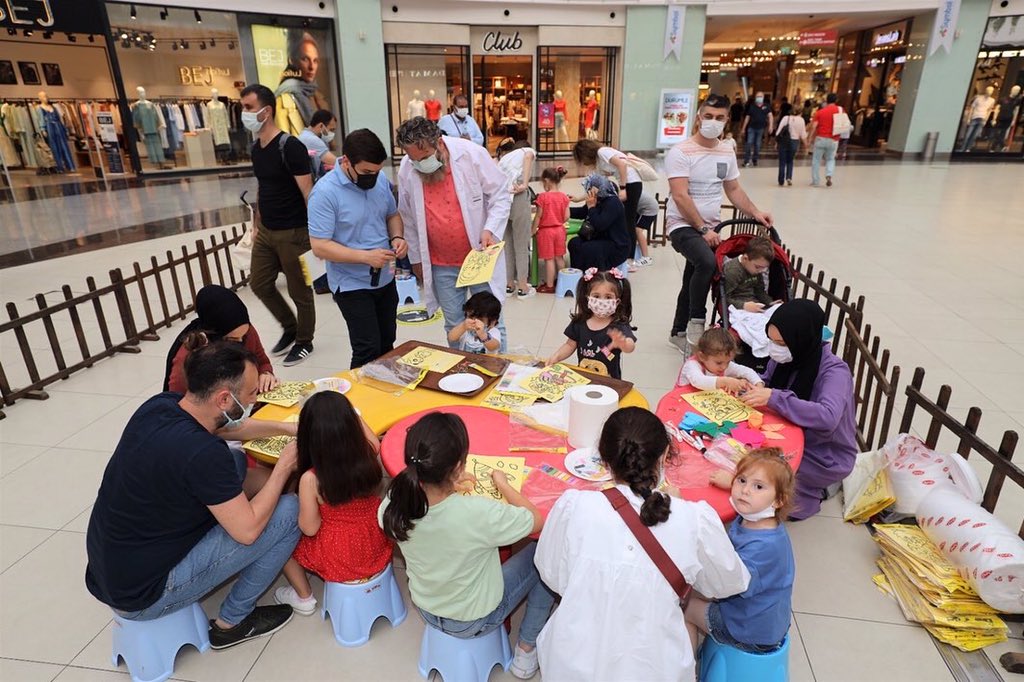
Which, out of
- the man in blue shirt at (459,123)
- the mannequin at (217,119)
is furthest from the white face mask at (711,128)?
the mannequin at (217,119)

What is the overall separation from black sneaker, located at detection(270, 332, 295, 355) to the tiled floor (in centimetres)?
33

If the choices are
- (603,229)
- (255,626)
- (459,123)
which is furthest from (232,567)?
(459,123)

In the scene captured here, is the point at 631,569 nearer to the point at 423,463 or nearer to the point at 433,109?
the point at 423,463

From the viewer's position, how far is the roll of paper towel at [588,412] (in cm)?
241

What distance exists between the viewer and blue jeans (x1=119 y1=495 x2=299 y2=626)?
2.26 m

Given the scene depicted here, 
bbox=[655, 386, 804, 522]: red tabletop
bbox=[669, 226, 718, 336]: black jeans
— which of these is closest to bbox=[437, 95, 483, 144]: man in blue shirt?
bbox=[669, 226, 718, 336]: black jeans

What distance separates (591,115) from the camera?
18.0 m

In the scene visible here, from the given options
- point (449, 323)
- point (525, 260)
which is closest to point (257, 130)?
point (449, 323)

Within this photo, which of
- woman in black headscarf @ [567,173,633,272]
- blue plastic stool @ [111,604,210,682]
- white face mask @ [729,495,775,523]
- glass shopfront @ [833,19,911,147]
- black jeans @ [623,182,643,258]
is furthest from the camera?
glass shopfront @ [833,19,911,147]

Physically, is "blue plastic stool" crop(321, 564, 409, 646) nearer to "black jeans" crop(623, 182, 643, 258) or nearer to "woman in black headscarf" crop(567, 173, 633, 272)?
"woman in black headscarf" crop(567, 173, 633, 272)

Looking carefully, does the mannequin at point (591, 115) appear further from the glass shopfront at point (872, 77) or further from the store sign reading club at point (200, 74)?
the store sign reading club at point (200, 74)

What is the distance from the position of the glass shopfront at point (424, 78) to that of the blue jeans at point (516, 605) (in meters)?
15.7

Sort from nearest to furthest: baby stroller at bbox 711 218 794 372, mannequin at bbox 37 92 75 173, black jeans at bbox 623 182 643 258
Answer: baby stroller at bbox 711 218 794 372
black jeans at bbox 623 182 643 258
mannequin at bbox 37 92 75 173

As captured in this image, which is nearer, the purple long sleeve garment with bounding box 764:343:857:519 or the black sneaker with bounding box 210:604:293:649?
the black sneaker with bounding box 210:604:293:649
